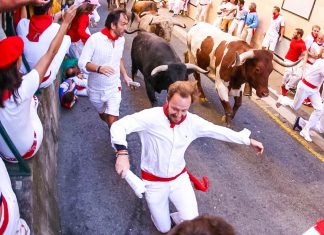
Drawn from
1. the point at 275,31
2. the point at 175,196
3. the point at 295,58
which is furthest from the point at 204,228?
the point at 275,31

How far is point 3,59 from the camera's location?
2453mm

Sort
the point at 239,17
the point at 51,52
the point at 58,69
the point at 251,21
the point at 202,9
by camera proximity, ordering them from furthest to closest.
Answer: the point at 202,9
the point at 239,17
the point at 251,21
the point at 58,69
the point at 51,52

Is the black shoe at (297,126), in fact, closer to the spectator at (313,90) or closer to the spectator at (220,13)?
the spectator at (313,90)

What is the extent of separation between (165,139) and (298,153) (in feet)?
12.1

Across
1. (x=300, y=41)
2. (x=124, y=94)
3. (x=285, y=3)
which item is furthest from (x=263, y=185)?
(x=285, y=3)

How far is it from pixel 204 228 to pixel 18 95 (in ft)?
5.82

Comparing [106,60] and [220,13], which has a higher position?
[106,60]

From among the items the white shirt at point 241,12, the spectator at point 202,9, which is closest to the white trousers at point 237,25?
the white shirt at point 241,12

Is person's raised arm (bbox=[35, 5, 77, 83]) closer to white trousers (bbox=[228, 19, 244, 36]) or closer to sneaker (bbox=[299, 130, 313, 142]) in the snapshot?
sneaker (bbox=[299, 130, 313, 142])

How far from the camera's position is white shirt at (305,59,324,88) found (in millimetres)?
6398

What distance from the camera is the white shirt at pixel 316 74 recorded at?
6.40 m

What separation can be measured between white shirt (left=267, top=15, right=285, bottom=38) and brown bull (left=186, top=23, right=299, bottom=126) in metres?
3.34

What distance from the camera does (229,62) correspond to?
672cm

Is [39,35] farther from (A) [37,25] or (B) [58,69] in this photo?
(B) [58,69]
